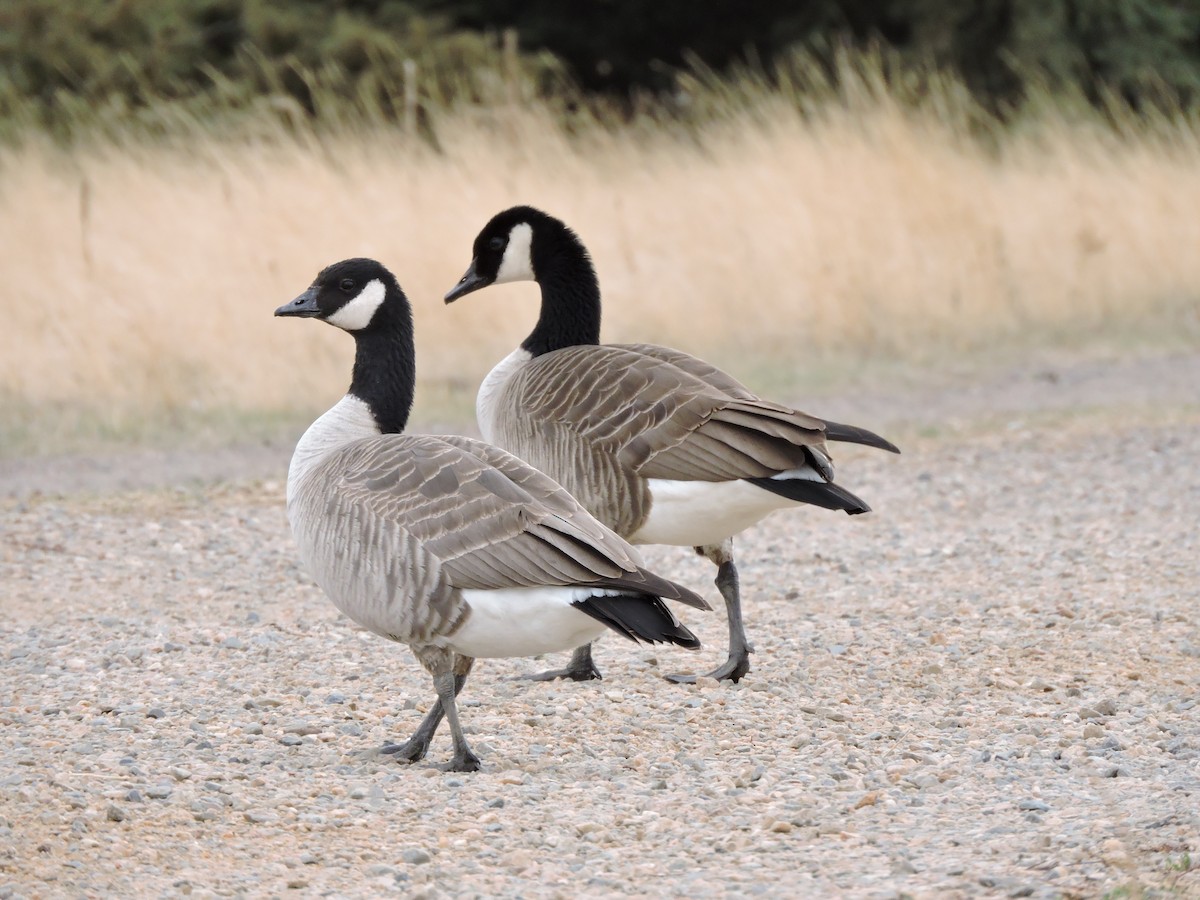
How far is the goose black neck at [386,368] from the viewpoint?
5312 millimetres

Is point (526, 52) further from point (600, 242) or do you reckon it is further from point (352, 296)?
point (352, 296)

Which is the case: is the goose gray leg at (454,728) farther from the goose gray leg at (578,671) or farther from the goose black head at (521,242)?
the goose black head at (521,242)

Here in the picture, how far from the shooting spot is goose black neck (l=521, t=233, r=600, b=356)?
6543 mm

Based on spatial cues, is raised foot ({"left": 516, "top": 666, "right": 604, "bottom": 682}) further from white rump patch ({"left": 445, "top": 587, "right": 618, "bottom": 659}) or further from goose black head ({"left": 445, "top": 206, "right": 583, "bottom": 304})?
goose black head ({"left": 445, "top": 206, "right": 583, "bottom": 304})

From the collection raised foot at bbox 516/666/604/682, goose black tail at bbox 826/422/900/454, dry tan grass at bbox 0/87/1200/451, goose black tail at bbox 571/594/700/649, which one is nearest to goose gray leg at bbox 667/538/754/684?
raised foot at bbox 516/666/604/682

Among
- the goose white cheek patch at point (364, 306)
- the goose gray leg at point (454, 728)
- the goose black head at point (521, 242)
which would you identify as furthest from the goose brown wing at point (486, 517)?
the goose black head at point (521, 242)

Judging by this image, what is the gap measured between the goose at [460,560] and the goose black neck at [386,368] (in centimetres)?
40

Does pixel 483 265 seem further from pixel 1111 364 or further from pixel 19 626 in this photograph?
pixel 1111 364

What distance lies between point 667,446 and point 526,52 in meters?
17.9

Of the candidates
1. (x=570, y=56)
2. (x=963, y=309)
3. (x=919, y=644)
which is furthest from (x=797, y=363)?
(x=570, y=56)

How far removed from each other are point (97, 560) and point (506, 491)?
3.67 meters

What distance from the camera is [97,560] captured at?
7.45m

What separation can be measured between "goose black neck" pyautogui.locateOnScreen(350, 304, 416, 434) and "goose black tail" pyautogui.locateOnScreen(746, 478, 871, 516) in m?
1.23

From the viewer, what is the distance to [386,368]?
17.5ft
